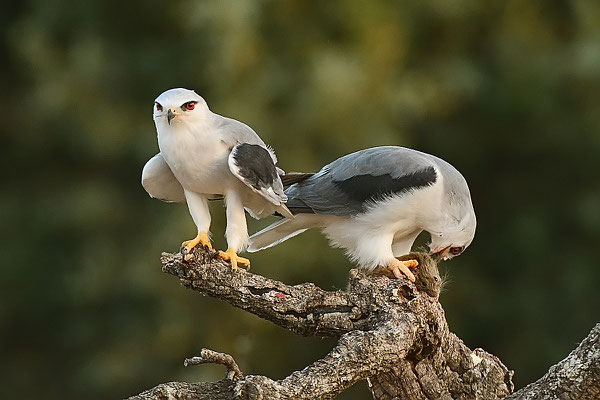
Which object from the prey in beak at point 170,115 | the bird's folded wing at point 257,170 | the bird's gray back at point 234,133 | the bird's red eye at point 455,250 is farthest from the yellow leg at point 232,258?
the bird's red eye at point 455,250

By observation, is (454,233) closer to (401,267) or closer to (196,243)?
(401,267)

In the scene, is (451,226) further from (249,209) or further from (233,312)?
(233,312)

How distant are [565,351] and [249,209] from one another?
675 centimetres

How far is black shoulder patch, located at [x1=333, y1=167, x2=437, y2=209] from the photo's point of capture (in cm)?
516

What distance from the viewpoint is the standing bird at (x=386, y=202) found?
17.0ft

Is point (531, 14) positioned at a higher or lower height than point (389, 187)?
higher

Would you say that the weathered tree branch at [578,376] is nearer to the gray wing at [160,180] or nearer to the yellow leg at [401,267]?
the yellow leg at [401,267]

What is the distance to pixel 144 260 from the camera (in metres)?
10.7

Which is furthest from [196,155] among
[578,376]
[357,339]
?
[578,376]

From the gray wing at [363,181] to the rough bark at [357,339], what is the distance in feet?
1.35

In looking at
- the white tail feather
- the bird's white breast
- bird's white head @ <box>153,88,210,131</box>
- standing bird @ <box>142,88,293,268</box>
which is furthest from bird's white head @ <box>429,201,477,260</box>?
bird's white head @ <box>153,88,210,131</box>

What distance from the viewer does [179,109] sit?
4.45 m

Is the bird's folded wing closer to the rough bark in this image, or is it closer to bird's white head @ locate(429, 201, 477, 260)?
the rough bark

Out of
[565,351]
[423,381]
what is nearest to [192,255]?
[423,381]
